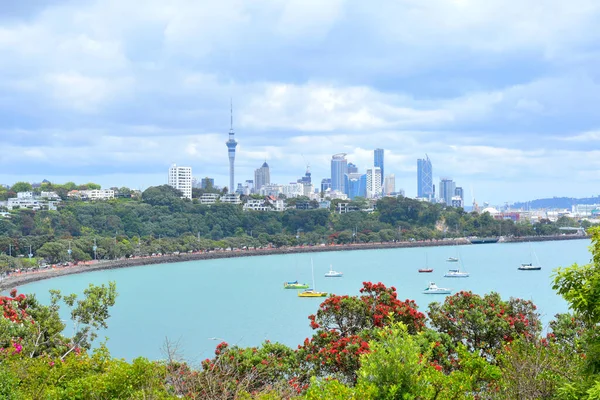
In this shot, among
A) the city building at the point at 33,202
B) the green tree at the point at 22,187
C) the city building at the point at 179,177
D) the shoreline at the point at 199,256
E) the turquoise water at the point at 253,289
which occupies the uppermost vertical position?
the city building at the point at 179,177

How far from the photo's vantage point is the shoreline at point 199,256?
36219mm

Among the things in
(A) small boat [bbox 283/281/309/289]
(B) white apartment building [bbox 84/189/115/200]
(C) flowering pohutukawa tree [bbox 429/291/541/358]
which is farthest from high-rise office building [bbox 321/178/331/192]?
(C) flowering pohutukawa tree [bbox 429/291/541/358]

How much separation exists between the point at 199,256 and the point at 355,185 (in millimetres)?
104840

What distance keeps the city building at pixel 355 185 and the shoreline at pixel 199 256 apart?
7416 centimetres

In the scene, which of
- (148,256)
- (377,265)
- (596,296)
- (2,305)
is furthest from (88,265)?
(596,296)

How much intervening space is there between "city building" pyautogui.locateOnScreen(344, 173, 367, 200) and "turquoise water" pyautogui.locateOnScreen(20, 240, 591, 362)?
91949 mm

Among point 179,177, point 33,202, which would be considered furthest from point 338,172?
point 33,202

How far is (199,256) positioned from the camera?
51344 mm

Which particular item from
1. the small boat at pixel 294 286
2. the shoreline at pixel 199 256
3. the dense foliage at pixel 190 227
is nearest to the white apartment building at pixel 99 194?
the dense foliage at pixel 190 227

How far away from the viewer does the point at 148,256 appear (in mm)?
49125

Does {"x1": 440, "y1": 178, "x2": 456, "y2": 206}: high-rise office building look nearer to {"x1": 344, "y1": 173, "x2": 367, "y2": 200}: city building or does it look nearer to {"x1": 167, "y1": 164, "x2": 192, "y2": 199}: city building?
{"x1": 344, "y1": 173, "x2": 367, "y2": 200}: city building

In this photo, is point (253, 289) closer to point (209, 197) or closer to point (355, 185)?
point (209, 197)

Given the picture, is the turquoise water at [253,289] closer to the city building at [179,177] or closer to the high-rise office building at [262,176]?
the city building at [179,177]

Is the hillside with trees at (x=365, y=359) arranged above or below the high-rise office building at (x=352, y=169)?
below
